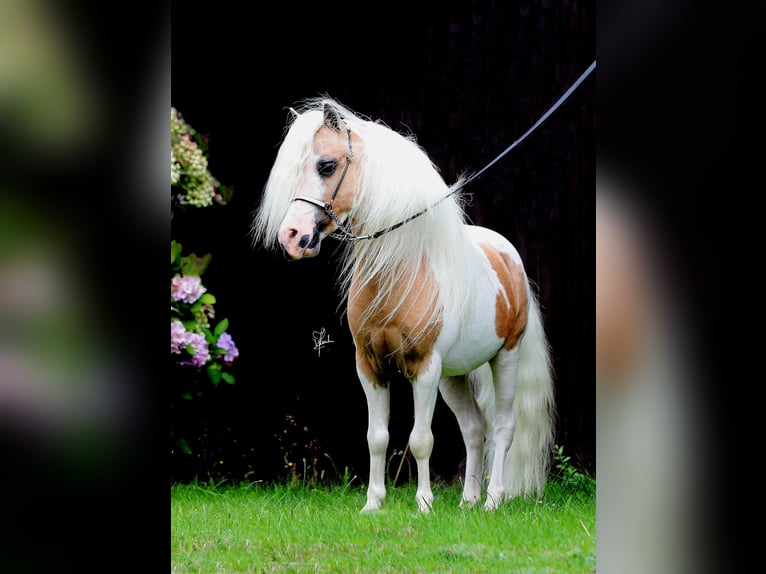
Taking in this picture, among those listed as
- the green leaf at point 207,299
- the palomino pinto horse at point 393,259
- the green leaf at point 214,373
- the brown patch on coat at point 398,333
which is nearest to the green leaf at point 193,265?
the green leaf at point 207,299

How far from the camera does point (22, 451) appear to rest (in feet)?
7.29

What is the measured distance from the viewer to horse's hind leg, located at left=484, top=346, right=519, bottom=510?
3791 millimetres

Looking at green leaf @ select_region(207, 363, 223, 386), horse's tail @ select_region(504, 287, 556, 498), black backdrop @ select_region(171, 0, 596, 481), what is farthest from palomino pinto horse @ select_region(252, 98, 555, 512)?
green leaf @ select_region(207, 363, 223, 386)

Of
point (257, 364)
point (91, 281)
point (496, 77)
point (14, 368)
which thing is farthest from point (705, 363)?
point (257, 364)

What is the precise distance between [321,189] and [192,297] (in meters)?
1.18

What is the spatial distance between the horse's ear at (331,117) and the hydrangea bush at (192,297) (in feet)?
3.45

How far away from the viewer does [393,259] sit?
3520mm

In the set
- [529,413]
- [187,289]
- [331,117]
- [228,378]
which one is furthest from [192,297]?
[529,413]

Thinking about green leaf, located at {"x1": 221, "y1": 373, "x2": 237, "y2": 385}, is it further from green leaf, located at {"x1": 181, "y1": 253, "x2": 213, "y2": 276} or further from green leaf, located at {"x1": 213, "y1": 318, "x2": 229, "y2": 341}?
green leaf, located at {"x1": 181, "y1": 253, "x2": 213, "y2": 276}

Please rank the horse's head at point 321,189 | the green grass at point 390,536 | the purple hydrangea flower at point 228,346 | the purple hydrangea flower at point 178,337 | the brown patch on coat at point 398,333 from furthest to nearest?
the purple hydrangea flower at point 228,346
the purple hydrangea flower at point 178,337
the brown patch on coat at point 398,333
the horse's head at point 321,189
the green grass at point 390,536

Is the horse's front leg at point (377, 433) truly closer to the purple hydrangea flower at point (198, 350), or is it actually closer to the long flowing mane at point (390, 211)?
the long flowing mane at point (390, 211)

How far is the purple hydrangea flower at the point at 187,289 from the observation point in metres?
4.26

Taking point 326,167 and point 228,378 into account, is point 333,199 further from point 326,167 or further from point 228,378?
point 228,378

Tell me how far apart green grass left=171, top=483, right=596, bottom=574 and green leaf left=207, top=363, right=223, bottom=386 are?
0.62 m
